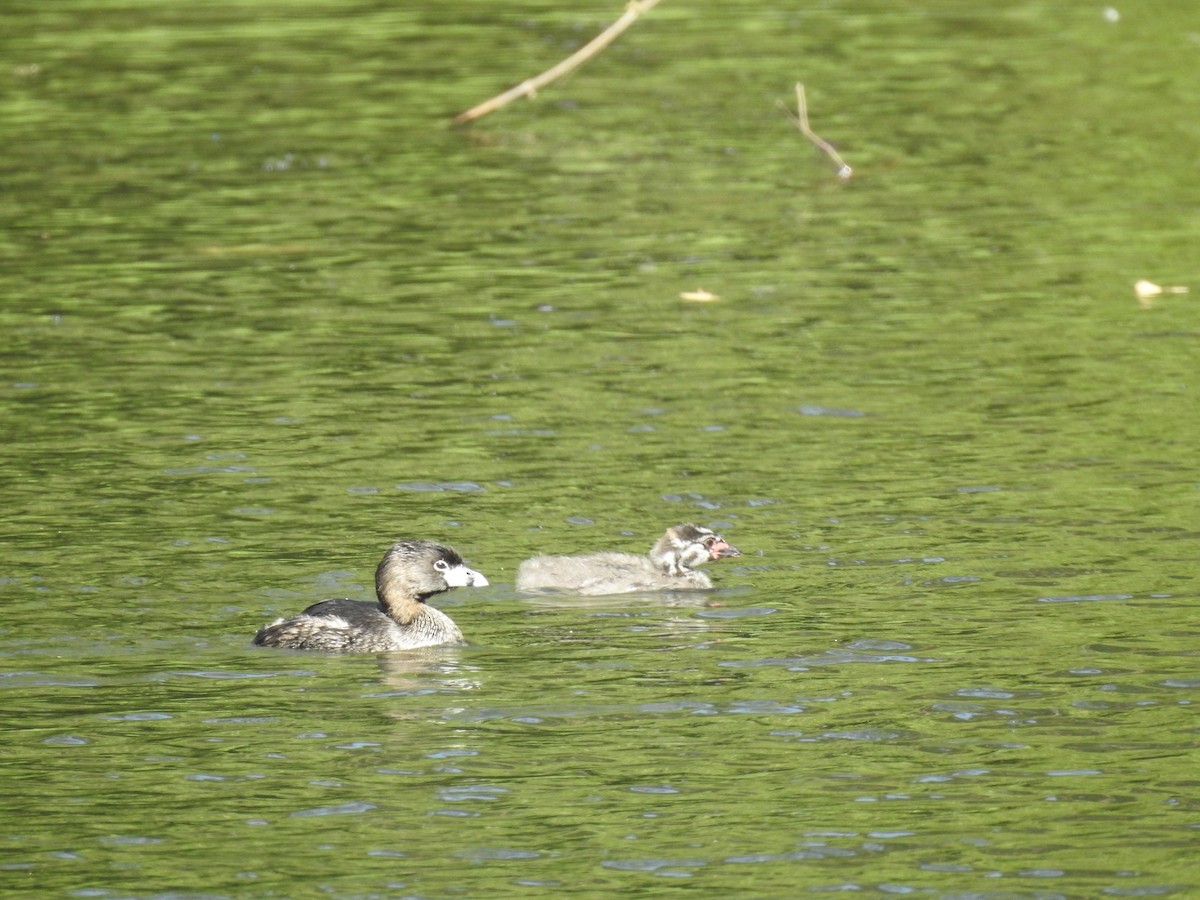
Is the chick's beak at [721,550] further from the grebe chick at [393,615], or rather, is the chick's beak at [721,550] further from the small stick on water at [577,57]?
the small stick on water at [577,57]

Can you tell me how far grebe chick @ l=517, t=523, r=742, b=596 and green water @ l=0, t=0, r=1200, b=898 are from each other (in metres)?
0.14

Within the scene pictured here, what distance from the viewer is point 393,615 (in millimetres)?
13438

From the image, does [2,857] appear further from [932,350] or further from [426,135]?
[426,135]

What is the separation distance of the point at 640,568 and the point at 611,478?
6.49ft

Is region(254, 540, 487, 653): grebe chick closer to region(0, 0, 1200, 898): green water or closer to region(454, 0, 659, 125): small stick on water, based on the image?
region(0, 0, 1200, 898): green water

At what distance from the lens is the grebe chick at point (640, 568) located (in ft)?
45.8

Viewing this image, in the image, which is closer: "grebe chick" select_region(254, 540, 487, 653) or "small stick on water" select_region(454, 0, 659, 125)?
"grebe chick" select_region(254, 540, 487, 653)

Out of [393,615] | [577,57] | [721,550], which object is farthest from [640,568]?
[577,57]

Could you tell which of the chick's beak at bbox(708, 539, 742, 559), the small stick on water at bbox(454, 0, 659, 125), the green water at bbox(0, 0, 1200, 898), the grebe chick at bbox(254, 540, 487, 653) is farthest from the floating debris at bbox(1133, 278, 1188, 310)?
the grebe chick at bbox(254, 540, 487, 653)

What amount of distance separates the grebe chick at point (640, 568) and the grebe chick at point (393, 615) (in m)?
0.57

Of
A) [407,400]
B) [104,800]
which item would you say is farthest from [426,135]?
[104,800]

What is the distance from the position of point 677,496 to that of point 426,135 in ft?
50.7

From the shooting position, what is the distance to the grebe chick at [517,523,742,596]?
13.9m

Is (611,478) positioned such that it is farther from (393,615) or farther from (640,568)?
(393,615)
